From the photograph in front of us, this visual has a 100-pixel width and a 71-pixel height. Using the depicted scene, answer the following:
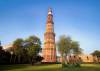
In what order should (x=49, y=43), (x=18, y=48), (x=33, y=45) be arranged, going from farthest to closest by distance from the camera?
(x=49, y=43) < (x=18, y=48) < (x=33, y=45)

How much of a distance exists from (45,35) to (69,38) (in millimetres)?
82037

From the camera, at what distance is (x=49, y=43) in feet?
616

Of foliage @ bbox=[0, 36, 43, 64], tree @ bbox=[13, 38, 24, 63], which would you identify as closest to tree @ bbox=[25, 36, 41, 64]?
foliage @ bbox=[0, 36, 43, 64]

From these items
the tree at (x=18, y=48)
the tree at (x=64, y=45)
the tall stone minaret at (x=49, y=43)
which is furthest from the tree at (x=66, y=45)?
the tall stone minaret at (x=49, y=43)

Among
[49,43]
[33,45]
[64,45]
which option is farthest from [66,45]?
[49,43]

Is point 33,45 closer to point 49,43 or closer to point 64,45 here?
point 64,45

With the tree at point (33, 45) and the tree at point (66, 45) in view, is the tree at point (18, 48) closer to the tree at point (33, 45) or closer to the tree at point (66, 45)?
the tree at point (33, 45)

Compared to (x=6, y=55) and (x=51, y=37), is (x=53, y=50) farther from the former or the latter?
(x=6, y=55)

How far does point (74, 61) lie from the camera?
53.1 m

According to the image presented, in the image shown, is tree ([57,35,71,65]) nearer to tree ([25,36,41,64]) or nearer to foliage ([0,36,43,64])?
foliage ([0,36,43,64])

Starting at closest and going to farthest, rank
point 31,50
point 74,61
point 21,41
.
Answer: point 74,61
point 31,50
point 21,41

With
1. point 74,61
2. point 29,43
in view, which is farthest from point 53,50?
point 74,61

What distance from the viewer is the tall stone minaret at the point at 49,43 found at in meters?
184

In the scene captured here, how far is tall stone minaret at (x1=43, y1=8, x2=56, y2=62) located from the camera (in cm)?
18438
